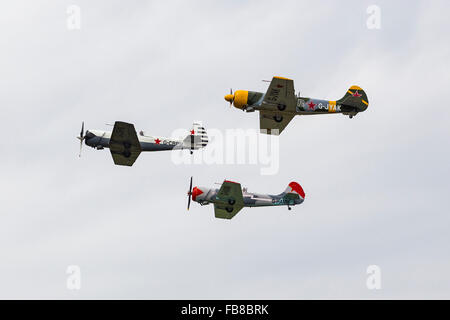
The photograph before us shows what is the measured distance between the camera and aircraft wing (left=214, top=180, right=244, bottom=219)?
61.6m

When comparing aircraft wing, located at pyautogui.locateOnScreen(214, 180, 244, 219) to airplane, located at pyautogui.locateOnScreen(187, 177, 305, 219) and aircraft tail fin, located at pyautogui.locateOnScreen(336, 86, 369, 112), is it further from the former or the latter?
aircraft tail fin, located at pyautogui.locateOnScreen(336, 86, 369, 112)

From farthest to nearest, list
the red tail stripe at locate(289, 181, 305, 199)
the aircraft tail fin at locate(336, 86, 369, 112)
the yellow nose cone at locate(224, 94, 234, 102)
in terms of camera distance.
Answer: the red tail stripe at locate(289, 181, 305, 199)
the aircraft tail fin at locate(336, 86, 369, 112)
the yellow nose cone at locate(224, 94, 234, 102)

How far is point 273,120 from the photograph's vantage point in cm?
6225

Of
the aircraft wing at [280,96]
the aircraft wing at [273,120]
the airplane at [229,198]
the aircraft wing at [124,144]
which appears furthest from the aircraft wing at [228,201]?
the aircraft wing at [124,144]

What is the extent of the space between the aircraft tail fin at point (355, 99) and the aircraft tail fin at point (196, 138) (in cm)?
1043

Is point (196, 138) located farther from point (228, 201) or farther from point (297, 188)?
point (297, 188)

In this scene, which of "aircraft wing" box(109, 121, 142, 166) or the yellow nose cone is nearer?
the yellow nose cone

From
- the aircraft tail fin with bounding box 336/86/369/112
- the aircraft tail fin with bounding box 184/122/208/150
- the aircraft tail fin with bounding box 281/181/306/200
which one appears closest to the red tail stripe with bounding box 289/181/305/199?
the aircraft tail fin with bounding box 281/181/306/200

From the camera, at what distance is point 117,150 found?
63.5 metres
